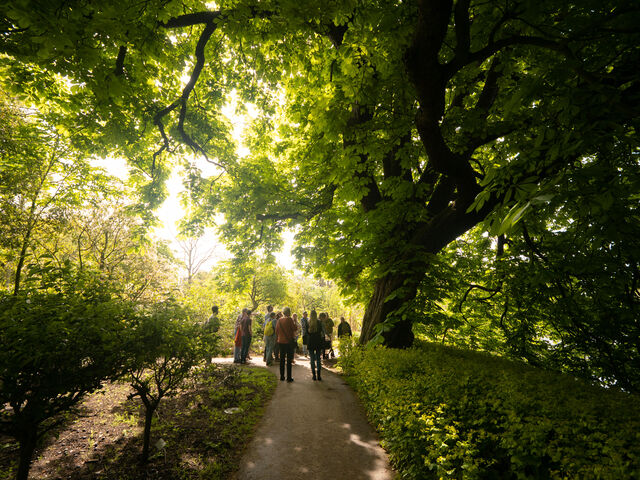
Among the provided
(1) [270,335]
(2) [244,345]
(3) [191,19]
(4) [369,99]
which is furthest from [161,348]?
(2) [244,345]

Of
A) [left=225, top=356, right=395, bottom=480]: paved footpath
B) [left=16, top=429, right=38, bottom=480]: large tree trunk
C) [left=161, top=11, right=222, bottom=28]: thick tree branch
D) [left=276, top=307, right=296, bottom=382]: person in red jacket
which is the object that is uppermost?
[left=161, top=11, right=222, bottom=28]: thick tree branch

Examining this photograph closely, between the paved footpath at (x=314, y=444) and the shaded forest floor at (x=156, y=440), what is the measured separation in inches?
12.7

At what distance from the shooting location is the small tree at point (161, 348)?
11.9ft

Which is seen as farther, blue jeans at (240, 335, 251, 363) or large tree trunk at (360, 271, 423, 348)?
blue jeans at (240, 335, 251, 363)

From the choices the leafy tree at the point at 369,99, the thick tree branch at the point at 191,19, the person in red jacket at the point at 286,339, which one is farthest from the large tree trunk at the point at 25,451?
the thick tree branch at the point at 191,19

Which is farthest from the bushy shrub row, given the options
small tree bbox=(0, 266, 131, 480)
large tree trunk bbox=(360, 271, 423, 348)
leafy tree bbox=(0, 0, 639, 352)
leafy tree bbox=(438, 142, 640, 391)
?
leafy tree bbox=(438, 142, 640, 391)

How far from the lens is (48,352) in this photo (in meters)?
2.54

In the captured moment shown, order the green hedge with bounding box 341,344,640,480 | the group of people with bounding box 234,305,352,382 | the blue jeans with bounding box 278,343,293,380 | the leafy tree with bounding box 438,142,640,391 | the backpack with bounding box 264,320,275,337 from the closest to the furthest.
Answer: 1. the green hedge with bounding box 341,344,640,480
2. the leafy tree with bounding box 438,142,640,391
3. the blue jeans with bounding box 278,343,293,380
4. the group of people with bounding box 234,305,352,382
5. the backpack with bounding box 264,320,275,337

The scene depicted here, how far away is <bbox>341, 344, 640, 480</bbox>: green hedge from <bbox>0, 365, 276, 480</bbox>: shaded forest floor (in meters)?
2.54

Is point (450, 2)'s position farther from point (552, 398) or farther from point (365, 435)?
point (365, 435)

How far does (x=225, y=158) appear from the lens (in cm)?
991

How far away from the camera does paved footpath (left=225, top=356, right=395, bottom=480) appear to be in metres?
3.50

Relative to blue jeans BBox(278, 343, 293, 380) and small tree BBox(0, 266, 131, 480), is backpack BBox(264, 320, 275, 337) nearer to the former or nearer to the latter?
blue jeans BBox(278, 343, 293, 380)

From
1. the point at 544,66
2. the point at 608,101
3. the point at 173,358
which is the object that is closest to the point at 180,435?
the point at 173,358
